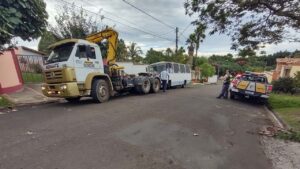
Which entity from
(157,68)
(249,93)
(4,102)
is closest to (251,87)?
(249,93)

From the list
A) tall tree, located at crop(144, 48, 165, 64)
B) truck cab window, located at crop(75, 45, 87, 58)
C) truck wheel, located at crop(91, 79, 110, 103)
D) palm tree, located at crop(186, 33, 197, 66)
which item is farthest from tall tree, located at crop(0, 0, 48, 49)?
palm tree, located at crop(186, 33, 197, 66)

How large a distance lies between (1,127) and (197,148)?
17.1 ft

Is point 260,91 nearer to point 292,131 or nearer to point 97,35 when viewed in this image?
point 292,131

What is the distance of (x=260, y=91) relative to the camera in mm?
14625

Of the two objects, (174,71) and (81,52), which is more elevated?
(81,52)

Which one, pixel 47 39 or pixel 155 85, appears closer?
pixel 155 85

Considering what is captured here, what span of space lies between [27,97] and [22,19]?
160 inches

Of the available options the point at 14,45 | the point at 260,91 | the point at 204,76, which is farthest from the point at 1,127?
the point at 204,76

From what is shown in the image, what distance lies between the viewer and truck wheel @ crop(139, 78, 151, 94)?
15.8m

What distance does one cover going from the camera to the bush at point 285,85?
796 inches

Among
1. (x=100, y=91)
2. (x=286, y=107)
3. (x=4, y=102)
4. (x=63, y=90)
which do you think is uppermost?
(x=63, y=90)

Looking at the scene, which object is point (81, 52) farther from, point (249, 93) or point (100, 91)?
point (249, 93)

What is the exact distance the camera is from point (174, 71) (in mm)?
22297

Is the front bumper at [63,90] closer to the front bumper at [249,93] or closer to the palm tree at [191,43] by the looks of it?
the front bumper at [249,93]
